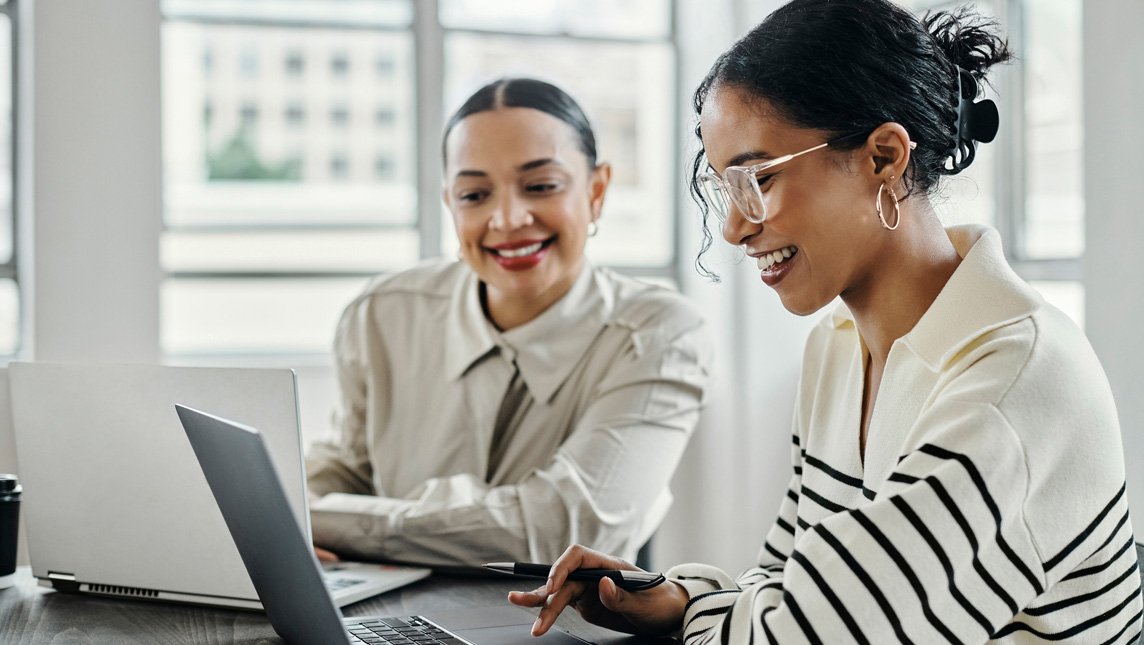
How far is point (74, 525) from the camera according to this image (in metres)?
1.46

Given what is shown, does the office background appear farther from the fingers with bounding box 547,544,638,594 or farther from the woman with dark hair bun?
the fingers with bounding box 547,544,638,594

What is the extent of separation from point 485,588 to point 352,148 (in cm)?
237

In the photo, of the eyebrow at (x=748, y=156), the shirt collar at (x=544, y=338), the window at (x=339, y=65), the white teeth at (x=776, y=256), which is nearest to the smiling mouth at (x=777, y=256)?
the white teeth at (x=776, y=256)

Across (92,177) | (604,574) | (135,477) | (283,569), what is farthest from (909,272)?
(92,177)

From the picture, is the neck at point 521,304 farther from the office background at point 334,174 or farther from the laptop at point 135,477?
the office background at point 334,174

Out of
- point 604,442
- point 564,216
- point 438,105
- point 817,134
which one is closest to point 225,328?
point 438,105

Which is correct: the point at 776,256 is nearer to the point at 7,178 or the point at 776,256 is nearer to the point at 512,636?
the point at 512,636

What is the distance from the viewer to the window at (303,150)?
3484 mm

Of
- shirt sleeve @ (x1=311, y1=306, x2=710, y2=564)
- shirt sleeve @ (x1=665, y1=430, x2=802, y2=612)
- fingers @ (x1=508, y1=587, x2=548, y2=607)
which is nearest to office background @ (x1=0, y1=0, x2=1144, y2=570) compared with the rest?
shirt sleeve @ (x1=311, y1=306, x2=710, y2=564)

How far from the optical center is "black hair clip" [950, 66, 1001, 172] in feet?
4.15

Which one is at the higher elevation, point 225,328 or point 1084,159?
point 1084,159

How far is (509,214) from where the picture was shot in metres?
2.12

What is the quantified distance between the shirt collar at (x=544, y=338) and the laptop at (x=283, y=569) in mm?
776

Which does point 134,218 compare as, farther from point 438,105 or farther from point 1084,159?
point 1084,159
